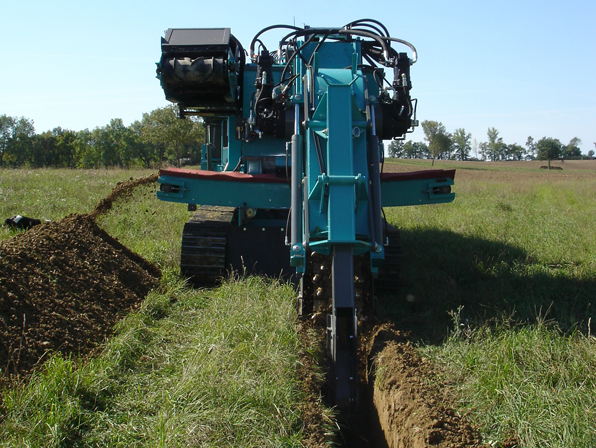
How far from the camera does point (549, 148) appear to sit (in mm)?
81562

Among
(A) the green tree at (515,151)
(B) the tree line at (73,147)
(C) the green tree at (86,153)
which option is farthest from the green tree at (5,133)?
(A) the green tree at (515,151)

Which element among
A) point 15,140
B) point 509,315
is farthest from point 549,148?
point 509,315

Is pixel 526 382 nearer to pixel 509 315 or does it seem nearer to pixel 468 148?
pixel 509 315

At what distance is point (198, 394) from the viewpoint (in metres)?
3.04

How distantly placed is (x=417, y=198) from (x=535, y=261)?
9.78ft

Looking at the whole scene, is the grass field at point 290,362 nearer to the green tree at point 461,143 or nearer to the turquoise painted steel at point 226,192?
the turquoise painted steel at point 226,192

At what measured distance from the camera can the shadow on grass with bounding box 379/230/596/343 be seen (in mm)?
4871

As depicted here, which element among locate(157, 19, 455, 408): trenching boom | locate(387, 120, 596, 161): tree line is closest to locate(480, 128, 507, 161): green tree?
locate(387, 120, 596, 161): tree line

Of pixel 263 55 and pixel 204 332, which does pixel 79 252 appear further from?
pixel 263 55

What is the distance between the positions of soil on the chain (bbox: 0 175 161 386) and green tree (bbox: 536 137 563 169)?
3304 inches

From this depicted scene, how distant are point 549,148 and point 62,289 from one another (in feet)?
292

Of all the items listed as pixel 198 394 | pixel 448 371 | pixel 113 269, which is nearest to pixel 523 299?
pixel 448 371

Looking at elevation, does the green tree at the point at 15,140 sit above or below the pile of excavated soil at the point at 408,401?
above

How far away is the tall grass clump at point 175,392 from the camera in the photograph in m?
2.73
